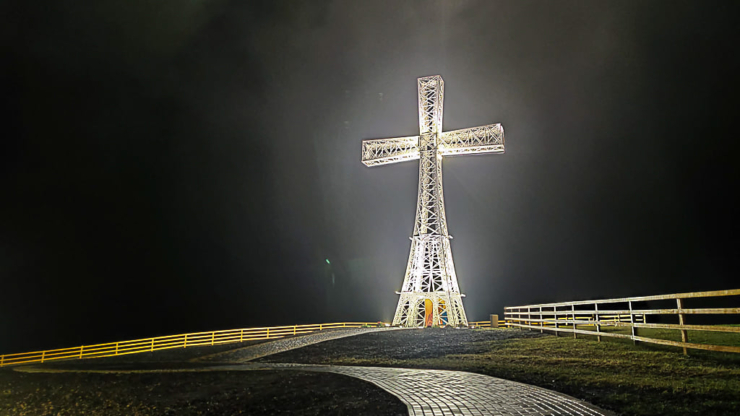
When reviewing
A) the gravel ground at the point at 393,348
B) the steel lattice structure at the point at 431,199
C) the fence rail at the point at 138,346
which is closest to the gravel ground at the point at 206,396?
the gravel ground at the point at 393,348

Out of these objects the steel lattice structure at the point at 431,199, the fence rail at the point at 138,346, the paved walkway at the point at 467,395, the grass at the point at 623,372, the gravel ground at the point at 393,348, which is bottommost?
the fence rail at the point at 138,346

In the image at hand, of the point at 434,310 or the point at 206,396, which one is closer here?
the point at 206,396

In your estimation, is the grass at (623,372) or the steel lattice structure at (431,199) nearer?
the grass at (623,372)

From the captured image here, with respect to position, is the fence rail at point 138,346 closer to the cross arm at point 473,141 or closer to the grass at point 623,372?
the grass at point 623,372

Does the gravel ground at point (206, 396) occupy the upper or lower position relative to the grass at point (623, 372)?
lower

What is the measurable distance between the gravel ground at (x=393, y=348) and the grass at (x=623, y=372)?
90 cm

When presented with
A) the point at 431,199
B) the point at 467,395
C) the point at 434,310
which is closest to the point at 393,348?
the point at 467,395

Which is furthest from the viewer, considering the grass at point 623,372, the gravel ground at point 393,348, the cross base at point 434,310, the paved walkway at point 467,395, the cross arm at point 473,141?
the cross arm at point 473,141

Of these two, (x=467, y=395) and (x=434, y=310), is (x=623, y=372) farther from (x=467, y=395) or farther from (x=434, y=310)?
(x=434, y=310)

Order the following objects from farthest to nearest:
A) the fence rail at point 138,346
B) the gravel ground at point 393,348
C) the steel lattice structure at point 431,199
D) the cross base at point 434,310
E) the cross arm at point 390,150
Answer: the cross arm at point 390,150 < the steel lattice structure at point 431,199 < the cross base at point 434,310 < the fence rail at point 138,346 < the gravel ground at point 393,348

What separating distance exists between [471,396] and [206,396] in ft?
13.7

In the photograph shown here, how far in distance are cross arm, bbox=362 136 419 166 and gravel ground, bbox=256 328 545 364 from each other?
1359 centimetres

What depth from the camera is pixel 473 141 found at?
2488 centimetres

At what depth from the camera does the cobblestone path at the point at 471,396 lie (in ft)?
16.5
